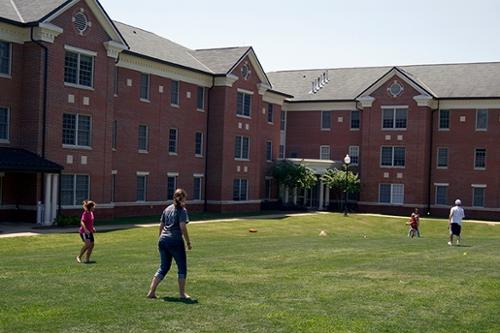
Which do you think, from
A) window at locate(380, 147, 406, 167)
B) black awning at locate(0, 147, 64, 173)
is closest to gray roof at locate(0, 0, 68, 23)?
black awning at locate(0, 147, 64, 173)

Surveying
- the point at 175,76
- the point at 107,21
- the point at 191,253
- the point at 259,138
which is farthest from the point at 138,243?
the point at 259,138

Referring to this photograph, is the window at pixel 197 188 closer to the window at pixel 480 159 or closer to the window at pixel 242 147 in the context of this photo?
the window at pixel 242 147

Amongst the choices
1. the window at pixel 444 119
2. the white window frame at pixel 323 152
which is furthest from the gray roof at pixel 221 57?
the window at pixel 444 119

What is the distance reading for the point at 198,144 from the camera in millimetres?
49312

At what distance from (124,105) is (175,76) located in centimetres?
505

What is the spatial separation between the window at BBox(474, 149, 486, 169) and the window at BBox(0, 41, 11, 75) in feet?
119

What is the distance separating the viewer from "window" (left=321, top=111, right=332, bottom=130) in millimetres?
62431

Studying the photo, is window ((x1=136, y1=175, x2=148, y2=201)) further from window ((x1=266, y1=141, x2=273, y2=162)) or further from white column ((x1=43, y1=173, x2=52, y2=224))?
window ((x1=266, y1=141, x2=273, y2=162))

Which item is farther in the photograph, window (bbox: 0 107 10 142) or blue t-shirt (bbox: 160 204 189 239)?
window (bbox: 0 107 10 142)

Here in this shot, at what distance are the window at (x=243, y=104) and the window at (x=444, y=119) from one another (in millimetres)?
15691

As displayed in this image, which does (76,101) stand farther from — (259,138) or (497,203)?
(497,203)

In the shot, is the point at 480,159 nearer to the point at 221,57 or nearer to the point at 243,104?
the point at 243,104

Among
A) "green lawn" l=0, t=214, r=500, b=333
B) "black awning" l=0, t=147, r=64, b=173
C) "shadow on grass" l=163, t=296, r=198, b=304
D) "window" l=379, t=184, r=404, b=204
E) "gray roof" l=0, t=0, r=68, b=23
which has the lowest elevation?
"green lawn" l=0, t=214, r=500, b=333

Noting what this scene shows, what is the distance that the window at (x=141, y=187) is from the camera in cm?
4388
